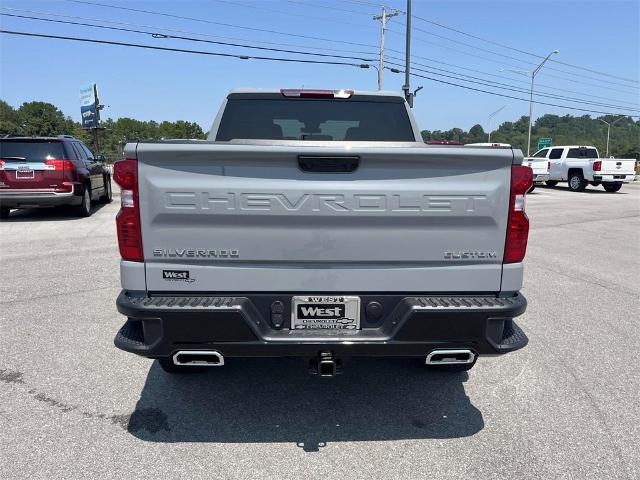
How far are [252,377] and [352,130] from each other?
7.40 feet

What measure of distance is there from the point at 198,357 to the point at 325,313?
73 centimetres

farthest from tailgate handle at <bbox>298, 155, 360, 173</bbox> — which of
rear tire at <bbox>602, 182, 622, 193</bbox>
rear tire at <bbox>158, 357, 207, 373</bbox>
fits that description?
rear tire at <bbox>602, 182, 622, 193</bbox>

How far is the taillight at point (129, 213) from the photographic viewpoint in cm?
261

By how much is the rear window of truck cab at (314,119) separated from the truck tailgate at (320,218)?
1777 mm

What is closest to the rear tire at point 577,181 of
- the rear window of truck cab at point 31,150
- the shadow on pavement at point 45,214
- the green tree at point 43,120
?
the shadow on pavement at point 45,214

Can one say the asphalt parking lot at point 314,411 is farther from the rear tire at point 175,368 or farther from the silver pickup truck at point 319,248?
the silver pickup truck at point 319,248

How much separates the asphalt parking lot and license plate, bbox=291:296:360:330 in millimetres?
722

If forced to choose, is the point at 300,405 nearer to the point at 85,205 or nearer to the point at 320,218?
the point at 320,218

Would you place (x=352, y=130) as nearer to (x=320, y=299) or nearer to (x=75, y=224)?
(x=320, y=299)

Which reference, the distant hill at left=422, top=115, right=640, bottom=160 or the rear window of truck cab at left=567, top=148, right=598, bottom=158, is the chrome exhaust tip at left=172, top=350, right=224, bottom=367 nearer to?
the rear window of truck cab at left=567, top=148, right=598, bottom=158

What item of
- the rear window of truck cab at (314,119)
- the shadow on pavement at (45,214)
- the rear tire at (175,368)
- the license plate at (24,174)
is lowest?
the shadow on pavement at (45,214)

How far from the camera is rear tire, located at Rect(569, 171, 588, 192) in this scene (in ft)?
80.1

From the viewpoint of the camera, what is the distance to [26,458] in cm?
275

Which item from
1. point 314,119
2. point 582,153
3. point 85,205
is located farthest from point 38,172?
point 582,153
